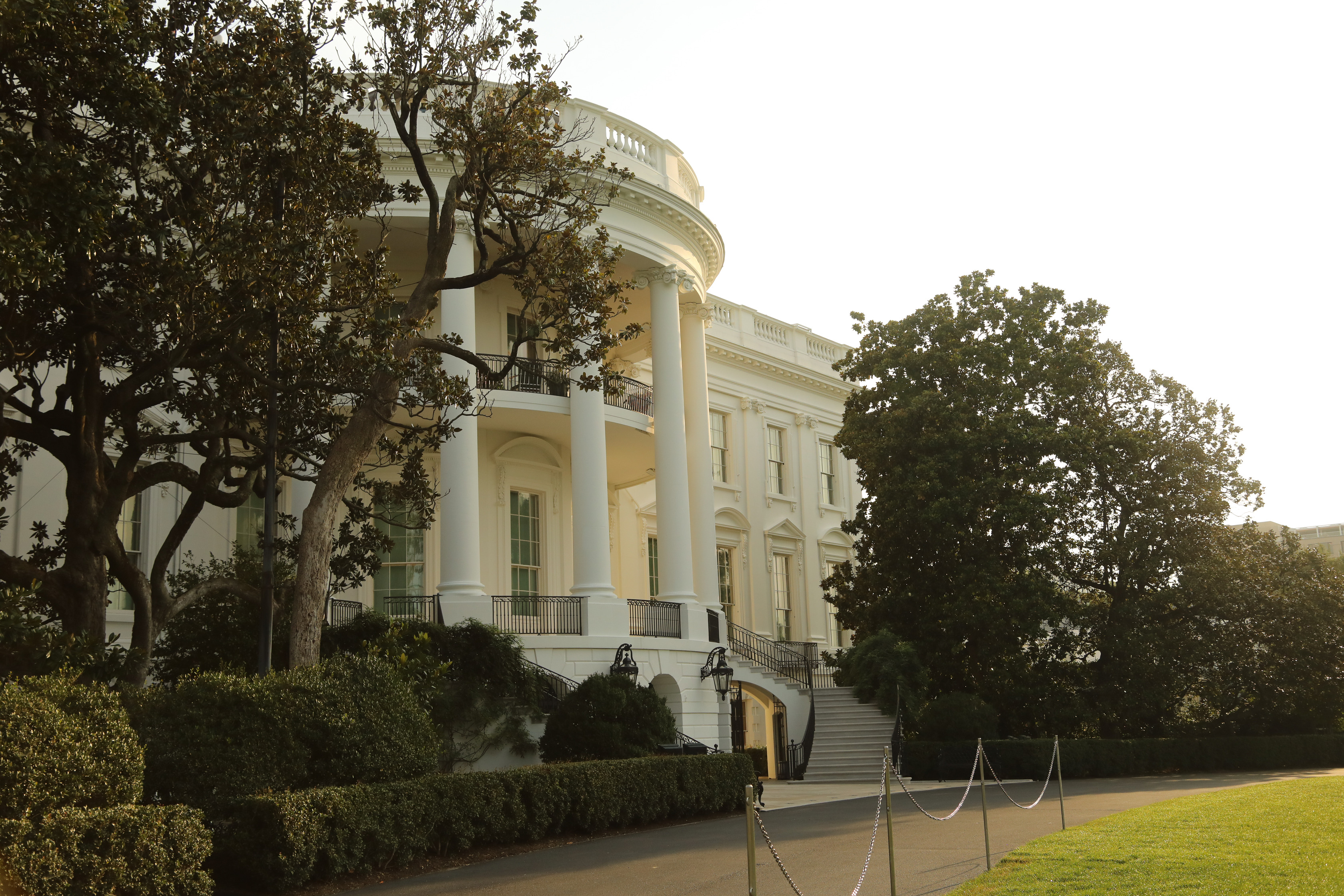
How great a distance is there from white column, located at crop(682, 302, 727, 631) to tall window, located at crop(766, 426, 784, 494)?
8.24 metres

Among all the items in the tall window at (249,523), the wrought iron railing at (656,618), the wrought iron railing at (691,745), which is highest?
the tall window at (249,523)

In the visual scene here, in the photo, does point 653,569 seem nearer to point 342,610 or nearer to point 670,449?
point 670,449

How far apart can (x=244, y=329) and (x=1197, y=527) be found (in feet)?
77.1

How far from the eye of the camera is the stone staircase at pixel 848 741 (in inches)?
1033

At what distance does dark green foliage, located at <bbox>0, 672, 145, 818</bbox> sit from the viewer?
26.9 feet

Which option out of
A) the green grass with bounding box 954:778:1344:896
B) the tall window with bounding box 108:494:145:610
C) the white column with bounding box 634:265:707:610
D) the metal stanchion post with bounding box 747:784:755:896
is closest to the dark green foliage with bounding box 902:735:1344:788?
the white column with bounding box 634:265:707:610

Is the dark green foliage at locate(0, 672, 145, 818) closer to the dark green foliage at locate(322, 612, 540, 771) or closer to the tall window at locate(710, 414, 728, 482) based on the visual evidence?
the dark green foliage at locate(322, 612, 540, 771)

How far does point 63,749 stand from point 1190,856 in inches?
384

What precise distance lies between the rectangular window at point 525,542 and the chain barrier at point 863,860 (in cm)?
977

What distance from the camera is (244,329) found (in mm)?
12930

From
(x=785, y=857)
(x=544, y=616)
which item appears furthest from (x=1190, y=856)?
(x=544, y=616)

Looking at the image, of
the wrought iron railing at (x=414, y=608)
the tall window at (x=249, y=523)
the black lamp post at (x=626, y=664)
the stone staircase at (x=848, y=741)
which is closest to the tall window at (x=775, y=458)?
the stone staircase at (x=848, y=741)

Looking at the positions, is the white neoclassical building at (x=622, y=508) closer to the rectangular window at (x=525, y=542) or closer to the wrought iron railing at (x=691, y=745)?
the rectangular window at (x=525, y=542)

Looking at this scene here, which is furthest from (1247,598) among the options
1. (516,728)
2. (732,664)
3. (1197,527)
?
(516,728)
